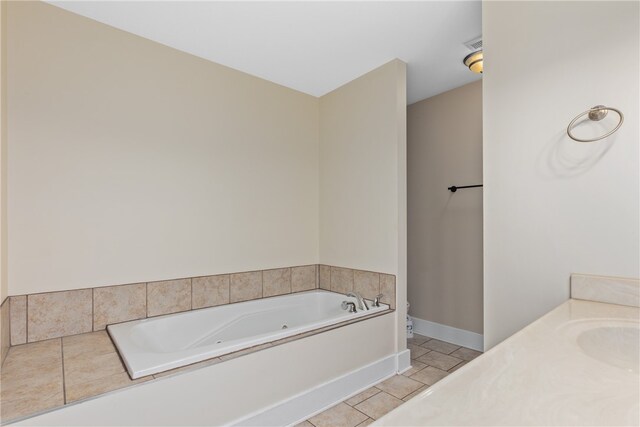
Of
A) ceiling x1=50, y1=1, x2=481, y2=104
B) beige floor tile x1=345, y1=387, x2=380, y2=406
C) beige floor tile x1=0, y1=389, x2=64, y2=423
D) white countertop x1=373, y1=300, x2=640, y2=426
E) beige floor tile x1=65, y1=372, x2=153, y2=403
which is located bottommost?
beige floor tile x1=345, y1=387, x2=380, y2=406

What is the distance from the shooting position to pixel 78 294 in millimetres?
1966

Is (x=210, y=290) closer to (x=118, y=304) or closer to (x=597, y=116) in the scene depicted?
(x=118, y=304)

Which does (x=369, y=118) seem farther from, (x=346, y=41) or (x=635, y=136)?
(x=635, y=136)

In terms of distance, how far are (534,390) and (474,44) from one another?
2.41m

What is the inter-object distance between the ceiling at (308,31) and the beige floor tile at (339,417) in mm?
2460

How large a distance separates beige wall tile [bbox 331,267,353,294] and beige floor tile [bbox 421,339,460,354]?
964mm

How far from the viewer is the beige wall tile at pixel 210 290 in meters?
2.42

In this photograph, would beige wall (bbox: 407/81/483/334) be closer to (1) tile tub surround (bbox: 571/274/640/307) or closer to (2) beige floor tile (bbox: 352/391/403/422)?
(2) beige floor tile (bbox: 352/391/403/422)

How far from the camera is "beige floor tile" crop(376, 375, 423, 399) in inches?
88.3

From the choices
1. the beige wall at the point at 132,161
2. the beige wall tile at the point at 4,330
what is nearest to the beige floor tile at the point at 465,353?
the beige wall at the point at 132,161

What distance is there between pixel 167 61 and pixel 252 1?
853 mm

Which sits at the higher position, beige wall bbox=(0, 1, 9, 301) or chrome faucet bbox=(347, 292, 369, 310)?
beige wall bbox=(0, 1, 9, 301)

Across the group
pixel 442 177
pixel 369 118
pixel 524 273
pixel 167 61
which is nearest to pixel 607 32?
pixel 524 273

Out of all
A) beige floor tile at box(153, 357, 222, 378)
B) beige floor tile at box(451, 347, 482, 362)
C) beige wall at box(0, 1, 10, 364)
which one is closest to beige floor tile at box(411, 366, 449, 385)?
beige floor tile at box(451, 347, 482, 362)
